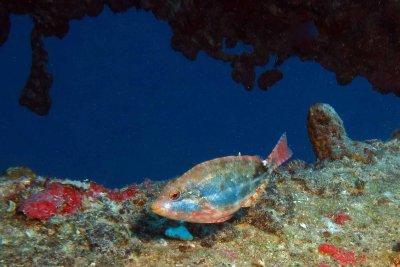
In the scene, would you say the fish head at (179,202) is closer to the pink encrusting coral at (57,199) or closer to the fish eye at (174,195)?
the fish eye at (174,195)

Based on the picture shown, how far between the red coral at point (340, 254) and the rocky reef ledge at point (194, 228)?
0.01 meters

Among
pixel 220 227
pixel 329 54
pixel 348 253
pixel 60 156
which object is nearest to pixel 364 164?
pixel 348 253

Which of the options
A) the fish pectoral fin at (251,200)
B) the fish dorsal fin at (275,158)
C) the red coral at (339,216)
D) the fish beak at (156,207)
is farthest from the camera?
the red coral at (339,216)

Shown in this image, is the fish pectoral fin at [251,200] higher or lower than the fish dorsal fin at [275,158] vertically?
lower

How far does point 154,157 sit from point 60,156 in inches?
1074

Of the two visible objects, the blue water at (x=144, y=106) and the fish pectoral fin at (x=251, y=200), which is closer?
the fish pectoral fin at (x=251, y=200)

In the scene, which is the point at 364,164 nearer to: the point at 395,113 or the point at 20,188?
the point at 20,188

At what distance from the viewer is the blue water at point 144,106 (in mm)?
102000

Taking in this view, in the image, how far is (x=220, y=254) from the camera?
3.65 m

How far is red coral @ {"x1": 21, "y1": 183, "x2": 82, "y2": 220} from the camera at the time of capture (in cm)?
361

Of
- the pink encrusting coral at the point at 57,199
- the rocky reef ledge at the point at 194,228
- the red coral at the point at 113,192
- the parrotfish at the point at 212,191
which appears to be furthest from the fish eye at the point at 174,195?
the red coral at the point at 113,192

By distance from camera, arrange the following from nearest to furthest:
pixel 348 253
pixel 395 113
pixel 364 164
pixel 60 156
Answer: pixel 348 253 < pixel 364 164 < pixel 60 156 < pixel 395 113

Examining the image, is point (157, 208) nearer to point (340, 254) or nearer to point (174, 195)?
point (174, 195)

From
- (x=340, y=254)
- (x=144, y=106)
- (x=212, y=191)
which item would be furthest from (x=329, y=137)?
(x=144, y=106)
